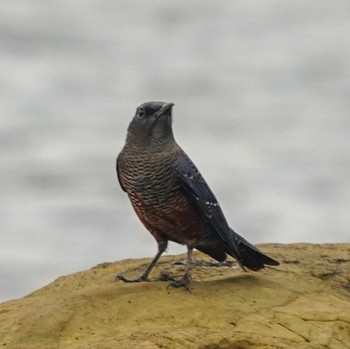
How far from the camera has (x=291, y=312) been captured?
8.95 m

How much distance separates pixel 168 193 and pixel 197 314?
1.32m

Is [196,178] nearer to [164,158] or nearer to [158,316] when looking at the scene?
[164,158]

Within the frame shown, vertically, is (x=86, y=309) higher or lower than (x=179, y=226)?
lower

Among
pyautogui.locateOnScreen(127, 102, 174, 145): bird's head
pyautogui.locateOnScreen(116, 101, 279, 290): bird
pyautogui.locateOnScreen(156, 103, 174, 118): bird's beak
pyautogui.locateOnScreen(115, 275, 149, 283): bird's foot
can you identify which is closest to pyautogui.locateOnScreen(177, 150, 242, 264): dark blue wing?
pyautogui.locateOnScreen(116, 101, 279, 290): bird

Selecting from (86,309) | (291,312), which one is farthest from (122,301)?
(291,312)

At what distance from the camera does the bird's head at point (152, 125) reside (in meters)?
9.95

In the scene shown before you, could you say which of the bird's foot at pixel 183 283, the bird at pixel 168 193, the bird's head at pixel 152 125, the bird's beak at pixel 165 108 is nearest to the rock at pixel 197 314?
the bird's foot at pixel 183 283

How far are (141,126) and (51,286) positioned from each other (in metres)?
1.46

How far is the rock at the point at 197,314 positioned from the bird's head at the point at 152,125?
3.41ft

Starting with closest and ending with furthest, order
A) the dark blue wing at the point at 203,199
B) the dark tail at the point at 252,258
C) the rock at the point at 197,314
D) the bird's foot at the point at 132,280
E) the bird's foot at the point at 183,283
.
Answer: the rock at the point at 197,314, the bird's foot at the point at 183,283, the bird's foot at the point at 132,280, the dark blue wing at the point at 203,199, the dark tail at the point at 252,258

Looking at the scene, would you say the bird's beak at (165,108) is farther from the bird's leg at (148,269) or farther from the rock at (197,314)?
the rock at (197,314)

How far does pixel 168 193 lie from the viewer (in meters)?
9.85

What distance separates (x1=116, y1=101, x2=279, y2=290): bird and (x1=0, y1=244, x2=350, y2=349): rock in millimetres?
227

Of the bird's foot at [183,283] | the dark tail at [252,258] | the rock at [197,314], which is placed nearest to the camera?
the rock at [197,314]
